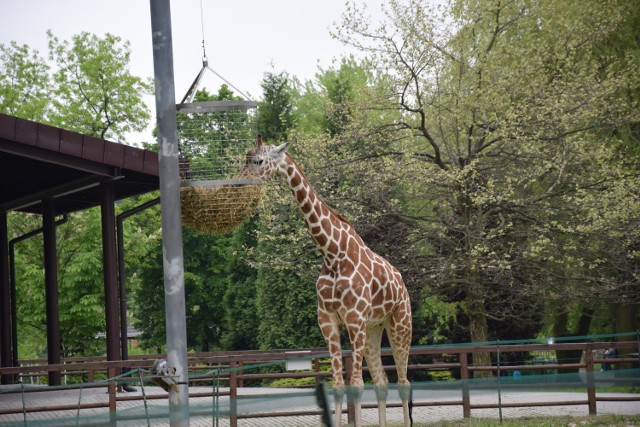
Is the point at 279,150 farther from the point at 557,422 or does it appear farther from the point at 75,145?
the point at 557,422

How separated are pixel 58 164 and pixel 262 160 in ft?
21.5

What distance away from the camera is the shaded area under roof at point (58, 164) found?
1292 centimetres

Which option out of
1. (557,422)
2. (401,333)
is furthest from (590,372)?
(401,333)

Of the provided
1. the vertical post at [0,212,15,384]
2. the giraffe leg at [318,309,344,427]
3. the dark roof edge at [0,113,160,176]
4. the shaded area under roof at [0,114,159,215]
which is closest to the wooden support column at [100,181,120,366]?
the shaded area under roof at [0,114,159,215]

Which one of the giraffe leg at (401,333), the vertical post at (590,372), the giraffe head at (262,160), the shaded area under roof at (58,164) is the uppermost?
the shaded area under roof at (58,164)

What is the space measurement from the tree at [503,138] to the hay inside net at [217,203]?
1071 centimetres

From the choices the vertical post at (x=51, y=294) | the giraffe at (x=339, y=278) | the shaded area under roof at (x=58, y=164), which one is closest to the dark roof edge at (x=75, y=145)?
the shaded area under roof at (x=58, y=164)

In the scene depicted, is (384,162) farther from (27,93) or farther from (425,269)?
(27,93)

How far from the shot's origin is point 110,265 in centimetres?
1480

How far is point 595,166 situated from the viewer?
19.2 meters

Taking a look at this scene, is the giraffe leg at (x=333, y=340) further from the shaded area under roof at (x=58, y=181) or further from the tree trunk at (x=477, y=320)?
the tree trunk at (x=477, y=320)

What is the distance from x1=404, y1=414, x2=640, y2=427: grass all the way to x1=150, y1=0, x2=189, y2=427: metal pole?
6644 mm

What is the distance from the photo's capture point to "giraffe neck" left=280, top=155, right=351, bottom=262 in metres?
8.72

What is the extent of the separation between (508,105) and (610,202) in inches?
122
